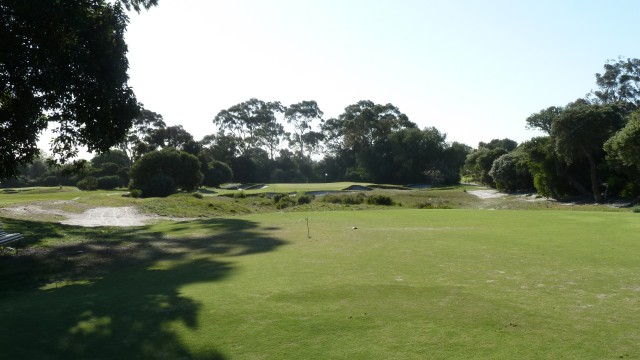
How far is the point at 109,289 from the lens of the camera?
11.0m

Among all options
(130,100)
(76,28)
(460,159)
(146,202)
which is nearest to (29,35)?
(76,28)

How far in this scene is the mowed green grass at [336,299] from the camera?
21.4 feet

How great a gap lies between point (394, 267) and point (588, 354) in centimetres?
626

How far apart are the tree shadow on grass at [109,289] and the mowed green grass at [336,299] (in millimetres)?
40

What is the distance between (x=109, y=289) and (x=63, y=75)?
30.4 ft

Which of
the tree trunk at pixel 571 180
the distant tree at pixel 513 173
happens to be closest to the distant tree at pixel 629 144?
the tree trunk at pixel 571 180

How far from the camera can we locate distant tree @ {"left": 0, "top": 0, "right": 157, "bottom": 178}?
16.5 metres

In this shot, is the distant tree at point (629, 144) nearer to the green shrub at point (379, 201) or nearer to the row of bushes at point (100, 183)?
the green shrub at point (379, 201)

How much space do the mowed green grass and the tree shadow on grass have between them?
40 mm

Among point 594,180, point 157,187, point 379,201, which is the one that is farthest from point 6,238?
point 594,180

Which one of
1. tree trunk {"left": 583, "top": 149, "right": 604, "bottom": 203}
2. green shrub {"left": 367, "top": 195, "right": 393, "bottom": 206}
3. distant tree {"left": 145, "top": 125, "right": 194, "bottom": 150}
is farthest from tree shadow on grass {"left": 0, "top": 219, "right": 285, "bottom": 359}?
distant tree {"left": 145, "top": 125, "right": 194, "bottom": 150}

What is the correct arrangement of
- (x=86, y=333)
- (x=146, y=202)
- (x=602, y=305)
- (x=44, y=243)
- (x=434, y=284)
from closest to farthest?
(x=86, y=333) < (x=602, y=305) < (x=434, y=284) < (x=44, y=243) < (x=146, y=202)

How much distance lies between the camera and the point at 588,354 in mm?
5902

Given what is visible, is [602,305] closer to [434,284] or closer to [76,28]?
[434,284]
